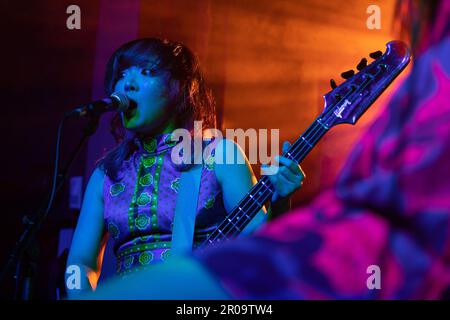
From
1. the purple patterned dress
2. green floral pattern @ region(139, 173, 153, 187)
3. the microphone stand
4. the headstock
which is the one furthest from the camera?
green floral pattern @ region(139, 173, 153, 187)

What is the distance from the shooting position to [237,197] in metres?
1.80

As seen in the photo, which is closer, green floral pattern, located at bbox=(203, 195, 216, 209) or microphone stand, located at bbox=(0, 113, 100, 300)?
microphone stand, located at bbox=(0, 113, 100, 300)

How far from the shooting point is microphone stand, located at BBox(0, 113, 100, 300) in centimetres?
142

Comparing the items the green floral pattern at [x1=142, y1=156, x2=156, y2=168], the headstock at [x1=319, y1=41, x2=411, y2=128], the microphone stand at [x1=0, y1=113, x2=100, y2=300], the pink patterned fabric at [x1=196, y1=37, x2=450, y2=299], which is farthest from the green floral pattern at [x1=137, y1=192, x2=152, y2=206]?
the pink patterned fabric at [x1=196, y1=37, x2=450, y2=299]

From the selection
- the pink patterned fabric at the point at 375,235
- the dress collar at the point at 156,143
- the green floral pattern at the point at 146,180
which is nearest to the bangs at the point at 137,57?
the dress collar at the point at 156,143

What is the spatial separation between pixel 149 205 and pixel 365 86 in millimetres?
810

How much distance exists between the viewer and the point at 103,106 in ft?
5.01

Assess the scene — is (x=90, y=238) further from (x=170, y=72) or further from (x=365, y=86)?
(x=365, y=86)

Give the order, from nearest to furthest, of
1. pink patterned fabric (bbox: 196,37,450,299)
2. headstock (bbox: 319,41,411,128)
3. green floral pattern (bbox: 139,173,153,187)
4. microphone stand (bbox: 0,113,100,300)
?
pink patterned fabric (bbox: 196,37,450,299), microphone stand (bbox: 0,113,100,300), headstock (bbox: 319,41,411,128), green floral pattern (bbox: 139,173,153,187)

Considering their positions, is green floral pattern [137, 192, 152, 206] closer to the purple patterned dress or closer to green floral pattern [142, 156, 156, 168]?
the purple patterned dress

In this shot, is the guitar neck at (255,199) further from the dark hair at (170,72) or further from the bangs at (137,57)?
the bangs at (137,57)

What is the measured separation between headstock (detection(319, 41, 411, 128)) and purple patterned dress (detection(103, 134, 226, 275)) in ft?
1.57

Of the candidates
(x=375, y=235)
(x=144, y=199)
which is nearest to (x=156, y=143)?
(x=144, y=199)
